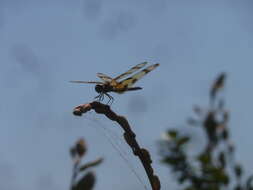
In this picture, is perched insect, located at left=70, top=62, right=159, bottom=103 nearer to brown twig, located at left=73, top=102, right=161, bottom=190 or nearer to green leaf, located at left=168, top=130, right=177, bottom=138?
brown twig, located at left=73, top=102, right=161, bottom=190

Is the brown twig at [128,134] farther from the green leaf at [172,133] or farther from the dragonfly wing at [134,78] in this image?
the green leaf at [172,133]

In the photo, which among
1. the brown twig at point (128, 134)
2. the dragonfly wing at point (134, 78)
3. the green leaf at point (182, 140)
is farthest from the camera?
the green leaf at point (182, 140)

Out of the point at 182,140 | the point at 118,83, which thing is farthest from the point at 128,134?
the point at 182,140

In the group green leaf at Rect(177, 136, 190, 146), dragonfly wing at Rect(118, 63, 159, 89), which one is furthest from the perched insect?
green leaf at Rect(177, 136, 190, 146)

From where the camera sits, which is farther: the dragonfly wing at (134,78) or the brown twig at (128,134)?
the dragonfly wing at (134,78)

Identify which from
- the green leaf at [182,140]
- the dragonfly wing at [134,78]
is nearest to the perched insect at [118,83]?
the dragonfly wing at [134,78]

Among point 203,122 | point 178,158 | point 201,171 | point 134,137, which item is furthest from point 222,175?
point 134,137
